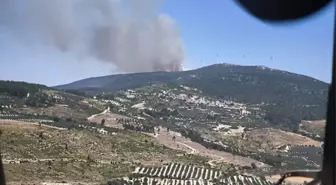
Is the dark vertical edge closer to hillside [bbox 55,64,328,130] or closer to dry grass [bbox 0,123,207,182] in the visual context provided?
dry grass [bbox 0,123,207,182]

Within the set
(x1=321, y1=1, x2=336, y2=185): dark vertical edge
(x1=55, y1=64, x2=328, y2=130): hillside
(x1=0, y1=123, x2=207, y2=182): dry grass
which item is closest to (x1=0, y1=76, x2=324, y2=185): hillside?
(x1=0, y1=123, x2=207, y2=182): dry grass

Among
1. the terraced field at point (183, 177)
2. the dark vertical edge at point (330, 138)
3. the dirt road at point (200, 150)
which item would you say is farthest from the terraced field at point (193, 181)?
the dark vertical edge at point (330, 138)

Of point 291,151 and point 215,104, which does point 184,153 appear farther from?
point 215,104

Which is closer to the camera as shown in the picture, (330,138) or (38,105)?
(330,138)

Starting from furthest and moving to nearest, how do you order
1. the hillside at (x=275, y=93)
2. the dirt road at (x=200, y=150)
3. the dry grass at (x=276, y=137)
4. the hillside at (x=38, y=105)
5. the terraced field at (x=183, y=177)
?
the hillside at (x=275, y=93), the dry grass at (x=276, y=137), the hillside at (x=38, y=105), the dirt road at (x=200, y=150), the terraced field at (x=183, y=177)

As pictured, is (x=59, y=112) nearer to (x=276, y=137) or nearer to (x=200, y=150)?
(x=200, y=150)

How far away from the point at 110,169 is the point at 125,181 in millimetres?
7604

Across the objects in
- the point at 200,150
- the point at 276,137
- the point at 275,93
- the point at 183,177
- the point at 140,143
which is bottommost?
the point at 183,177

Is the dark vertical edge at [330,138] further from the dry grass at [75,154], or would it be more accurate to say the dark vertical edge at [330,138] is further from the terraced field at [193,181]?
the terraced field at [193,181]

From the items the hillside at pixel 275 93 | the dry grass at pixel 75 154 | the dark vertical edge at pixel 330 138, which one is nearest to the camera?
the dark vertical edge at pixel 330 138

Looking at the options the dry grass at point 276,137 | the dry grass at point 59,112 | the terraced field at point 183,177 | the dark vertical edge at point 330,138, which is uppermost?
the dark vertical edge at point 330,138

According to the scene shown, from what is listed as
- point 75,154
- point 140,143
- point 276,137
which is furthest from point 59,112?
point 276,137

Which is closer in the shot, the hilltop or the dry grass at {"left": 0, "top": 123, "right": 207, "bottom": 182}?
the dry grass at {"left": 0, "top": 123, "right": 207, "bottom": 182}

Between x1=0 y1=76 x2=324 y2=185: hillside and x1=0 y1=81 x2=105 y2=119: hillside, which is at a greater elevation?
x1=0 y1=81 x2=105 y2=119: hillside
